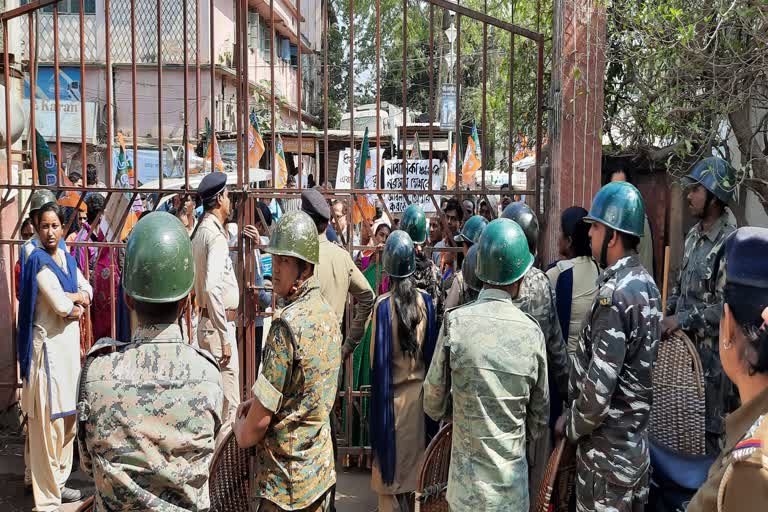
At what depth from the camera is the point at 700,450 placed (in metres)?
3.42

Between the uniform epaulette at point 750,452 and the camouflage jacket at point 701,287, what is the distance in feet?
9.11

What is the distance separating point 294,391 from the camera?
2984 millimetres

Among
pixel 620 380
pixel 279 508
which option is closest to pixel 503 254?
pixel 620 380

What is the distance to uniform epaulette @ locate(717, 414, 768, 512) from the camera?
1364 mm

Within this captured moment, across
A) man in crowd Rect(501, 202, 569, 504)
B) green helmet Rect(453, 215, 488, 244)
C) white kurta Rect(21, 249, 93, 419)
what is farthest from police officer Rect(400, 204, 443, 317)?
white kurta Rect(21, 249, 93, 419)

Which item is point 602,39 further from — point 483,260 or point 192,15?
point 192,15

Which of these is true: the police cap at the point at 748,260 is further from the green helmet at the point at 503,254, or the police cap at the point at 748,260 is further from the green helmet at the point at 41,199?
the green helmet at the point at 41,199

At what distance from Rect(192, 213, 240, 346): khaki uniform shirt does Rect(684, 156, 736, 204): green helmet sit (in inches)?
116

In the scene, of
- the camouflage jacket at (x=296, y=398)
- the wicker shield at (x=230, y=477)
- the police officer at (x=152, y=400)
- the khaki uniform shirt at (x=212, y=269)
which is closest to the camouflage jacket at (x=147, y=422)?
the police officer at (x=152, y=400)

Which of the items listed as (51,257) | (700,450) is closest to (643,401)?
(700,450)

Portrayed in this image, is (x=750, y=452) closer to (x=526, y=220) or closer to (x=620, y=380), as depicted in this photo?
(x=620, y=380)

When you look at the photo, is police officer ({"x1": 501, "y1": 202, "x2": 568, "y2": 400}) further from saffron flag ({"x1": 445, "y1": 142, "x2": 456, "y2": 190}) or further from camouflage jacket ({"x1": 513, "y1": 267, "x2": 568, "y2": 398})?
saffron flag ({"x1": 445, "y1": 142, "x2": 456, "y2": 190})

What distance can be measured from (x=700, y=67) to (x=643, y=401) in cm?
260

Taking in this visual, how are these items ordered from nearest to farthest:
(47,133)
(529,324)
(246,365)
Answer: (529,324) → (246,365) → (47,133)
